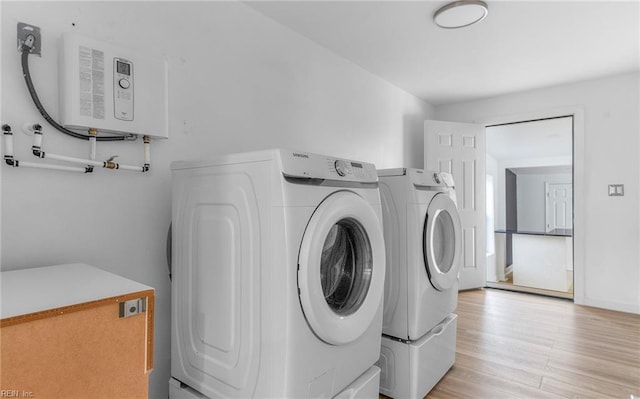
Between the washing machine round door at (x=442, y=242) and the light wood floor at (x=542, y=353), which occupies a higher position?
the washing machine round door at (x=442, y=242)

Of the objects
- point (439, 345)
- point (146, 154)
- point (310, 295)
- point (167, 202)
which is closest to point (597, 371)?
point (439, 345)

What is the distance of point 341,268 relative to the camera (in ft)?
5.21

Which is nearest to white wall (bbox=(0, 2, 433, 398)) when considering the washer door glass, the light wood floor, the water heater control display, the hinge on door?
the water heater control display

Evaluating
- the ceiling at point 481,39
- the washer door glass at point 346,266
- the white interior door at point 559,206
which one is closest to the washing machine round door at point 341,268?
the washer door glass at point 346,266

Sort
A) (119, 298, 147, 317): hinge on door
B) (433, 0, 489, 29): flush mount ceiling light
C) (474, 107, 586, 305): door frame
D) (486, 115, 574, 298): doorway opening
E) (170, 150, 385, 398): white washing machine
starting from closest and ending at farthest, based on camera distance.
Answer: (119, 298, 147, 317): hinge on door → (170, 150, 385, 398): white washing machine → (433, 0, 489, 29): flush mount ceiling light → (474, 107, 586, 305): door frame → (486, 115, 574, 298): doorway opening

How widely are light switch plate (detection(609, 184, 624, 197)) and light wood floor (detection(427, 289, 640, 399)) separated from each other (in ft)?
3.84

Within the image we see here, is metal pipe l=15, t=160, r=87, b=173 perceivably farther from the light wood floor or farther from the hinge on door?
the light wood floor

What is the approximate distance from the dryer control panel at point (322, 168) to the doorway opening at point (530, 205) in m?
3.68

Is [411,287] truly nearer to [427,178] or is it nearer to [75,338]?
[427,178]

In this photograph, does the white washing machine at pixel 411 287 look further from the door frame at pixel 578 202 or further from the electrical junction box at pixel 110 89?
the door frame at pixel 578 202

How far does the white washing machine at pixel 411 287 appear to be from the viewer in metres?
1.86

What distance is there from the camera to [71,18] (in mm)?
1461

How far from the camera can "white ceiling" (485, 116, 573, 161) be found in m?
4.77

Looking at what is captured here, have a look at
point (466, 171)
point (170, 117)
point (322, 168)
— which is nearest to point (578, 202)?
point (466, 171)
